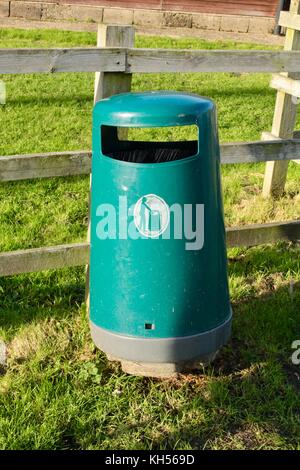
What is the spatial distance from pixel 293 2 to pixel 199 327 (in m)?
3.62

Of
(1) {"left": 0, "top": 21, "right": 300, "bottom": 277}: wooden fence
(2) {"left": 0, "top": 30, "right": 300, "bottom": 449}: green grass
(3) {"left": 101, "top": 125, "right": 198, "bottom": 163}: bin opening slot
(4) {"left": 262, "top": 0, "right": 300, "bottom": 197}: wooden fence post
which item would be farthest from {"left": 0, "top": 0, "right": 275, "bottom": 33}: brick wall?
(3) {"left": 101, "top": 125, "right": 198, "bottom": 163}: bin opening slot

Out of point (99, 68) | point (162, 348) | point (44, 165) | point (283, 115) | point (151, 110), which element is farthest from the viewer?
point (283, 115)

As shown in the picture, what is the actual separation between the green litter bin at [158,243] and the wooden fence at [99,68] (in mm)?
321

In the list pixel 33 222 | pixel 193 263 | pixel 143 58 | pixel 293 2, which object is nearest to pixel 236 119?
pixel 293 2

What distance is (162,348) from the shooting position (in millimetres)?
2865

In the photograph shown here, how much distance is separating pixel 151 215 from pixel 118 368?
90cm

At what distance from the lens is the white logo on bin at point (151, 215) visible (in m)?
2.71

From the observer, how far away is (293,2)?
216 inches

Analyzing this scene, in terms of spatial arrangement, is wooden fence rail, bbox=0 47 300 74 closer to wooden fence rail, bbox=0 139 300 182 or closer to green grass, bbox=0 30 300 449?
wooden fence rail, bbox=0 139 300 182

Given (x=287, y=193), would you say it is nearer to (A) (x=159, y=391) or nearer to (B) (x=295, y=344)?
(B) (x=295, y=344)

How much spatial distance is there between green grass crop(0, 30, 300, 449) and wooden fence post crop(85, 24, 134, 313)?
3.95 ft

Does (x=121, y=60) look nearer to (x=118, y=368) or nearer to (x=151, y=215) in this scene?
(x=151, y=215)

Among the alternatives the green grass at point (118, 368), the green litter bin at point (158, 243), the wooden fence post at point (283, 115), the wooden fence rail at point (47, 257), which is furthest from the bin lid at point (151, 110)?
the wooden fence post at point (283, 115)

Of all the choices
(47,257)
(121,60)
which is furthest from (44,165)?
(121,60)
